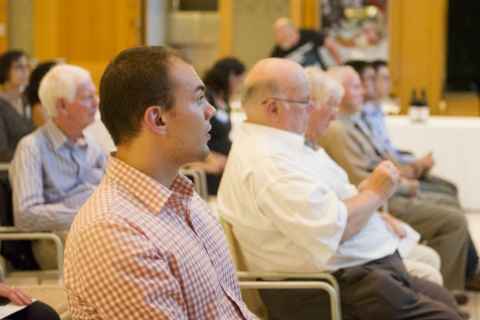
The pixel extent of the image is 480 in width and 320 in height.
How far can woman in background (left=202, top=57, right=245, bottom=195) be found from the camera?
5.72 metres

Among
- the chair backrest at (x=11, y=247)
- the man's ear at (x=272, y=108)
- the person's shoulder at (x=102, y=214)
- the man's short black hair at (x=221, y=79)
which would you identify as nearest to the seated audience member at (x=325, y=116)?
the man's ear at (x=272, y=108)

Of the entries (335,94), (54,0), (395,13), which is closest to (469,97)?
(395,13)

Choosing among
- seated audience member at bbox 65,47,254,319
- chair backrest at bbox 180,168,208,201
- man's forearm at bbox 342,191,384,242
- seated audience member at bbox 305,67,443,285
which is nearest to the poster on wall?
chair backrest at bbox 180,168,208,201

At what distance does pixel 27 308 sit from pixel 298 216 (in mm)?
1007

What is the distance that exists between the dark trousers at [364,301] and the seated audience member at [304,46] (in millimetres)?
6156

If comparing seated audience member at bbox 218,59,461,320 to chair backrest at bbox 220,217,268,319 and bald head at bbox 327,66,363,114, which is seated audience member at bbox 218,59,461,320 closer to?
chair backrest at bbox 220,217,268,319

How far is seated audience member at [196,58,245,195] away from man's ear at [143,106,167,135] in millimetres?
3559

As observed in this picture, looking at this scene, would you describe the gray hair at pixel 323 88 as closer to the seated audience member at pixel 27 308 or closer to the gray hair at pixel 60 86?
the gray hair at pixel 60 86

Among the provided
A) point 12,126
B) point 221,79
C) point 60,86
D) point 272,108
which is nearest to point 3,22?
point 221,79

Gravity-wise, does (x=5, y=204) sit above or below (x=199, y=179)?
above

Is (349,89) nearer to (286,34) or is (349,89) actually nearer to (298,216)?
(298,216)

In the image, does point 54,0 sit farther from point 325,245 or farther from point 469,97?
point 325,245

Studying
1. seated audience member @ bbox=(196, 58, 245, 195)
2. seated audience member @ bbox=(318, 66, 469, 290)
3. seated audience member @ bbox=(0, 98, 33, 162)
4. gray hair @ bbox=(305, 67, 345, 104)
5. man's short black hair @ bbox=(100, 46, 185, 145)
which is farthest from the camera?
seated audience member @ bbox=(0, 98, 33, 162)

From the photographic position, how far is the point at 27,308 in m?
2.38
